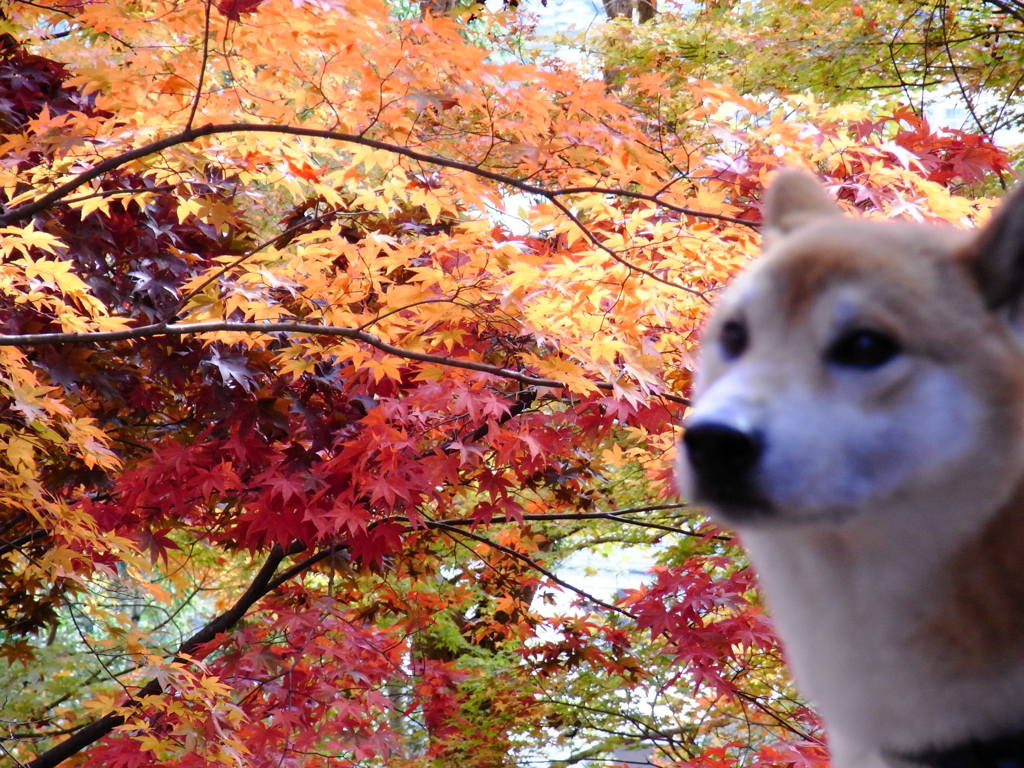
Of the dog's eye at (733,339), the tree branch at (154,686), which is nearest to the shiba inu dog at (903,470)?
the dog's eye at (733,339)

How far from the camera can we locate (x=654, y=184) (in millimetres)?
3105

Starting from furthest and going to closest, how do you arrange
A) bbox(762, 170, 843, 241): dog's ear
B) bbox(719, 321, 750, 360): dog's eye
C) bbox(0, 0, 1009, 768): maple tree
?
1. bbox(0, 0, 1009, 768): maple tree
2. bbox(762, 170, 843, 241): dog's ear
3. bbox(719, 321, 750, 360): dog's eye

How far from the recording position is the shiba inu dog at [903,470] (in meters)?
1.12

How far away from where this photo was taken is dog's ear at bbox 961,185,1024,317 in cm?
115

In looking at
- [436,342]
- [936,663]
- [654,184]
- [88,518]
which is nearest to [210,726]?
[88,518]

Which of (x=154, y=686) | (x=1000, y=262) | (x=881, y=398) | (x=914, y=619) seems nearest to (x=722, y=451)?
(x=881, y=398)

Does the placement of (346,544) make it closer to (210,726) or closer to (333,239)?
(210,726)

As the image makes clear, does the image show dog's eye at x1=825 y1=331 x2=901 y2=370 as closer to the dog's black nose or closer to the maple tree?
the dog's black nose

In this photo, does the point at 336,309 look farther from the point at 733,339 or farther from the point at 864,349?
the point at 864,349

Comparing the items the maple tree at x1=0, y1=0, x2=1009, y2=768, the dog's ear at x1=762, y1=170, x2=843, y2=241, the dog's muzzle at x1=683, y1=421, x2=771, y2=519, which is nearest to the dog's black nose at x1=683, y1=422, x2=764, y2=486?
the dog's muzzle at x1=683, y1=421, x2=771, y2=519

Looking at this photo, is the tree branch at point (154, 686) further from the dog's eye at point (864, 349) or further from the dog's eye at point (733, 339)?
the dog's eye at point (864, 349)

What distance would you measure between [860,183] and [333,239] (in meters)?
1.98

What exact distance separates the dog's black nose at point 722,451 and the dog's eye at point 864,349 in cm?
18

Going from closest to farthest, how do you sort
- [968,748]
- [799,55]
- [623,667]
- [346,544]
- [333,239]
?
1. [968,748]
2. [333,239]
3. [346,544]
4. [623,667]
5. [799,55]
